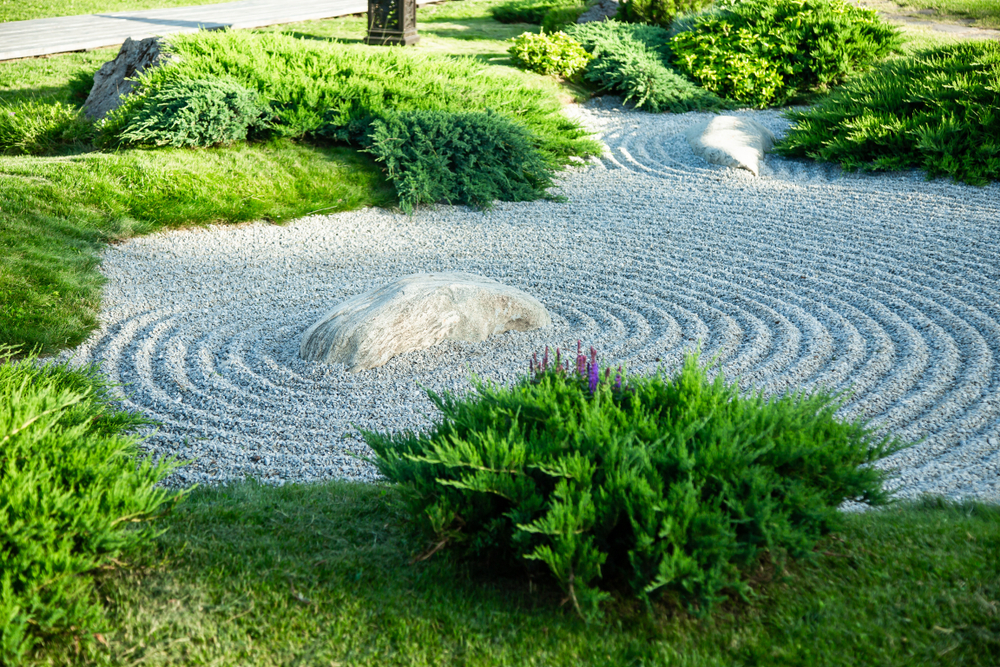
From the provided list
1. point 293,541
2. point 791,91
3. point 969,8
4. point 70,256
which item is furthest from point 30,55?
point 969,8

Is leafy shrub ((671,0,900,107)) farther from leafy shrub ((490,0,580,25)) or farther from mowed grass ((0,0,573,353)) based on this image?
mowed grass ((0,0,573,353))

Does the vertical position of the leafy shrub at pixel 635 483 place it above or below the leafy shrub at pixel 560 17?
below

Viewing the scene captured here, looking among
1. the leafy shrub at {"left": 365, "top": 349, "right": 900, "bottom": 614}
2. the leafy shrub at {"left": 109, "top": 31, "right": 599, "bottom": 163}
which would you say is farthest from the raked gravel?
the leafy shrub at {"left": 109, "top": 31, "right": 599, "bottom": 163}

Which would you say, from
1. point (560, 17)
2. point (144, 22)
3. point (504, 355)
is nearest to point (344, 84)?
point (504, 355)

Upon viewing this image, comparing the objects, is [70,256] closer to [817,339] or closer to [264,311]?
[264,311]

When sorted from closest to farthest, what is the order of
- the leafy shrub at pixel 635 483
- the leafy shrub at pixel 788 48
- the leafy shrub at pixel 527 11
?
the leafy shrub at pixel 635 483 → the leafy shrub at pixel 788 48 → the leafy shrub at pixel 527 11

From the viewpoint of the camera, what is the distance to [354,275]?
19.7 feet

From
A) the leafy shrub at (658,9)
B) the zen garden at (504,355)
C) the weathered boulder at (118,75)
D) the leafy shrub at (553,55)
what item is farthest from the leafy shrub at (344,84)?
the leafy shrub at (658,9)

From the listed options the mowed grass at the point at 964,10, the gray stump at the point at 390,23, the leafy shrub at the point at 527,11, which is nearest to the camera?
the gray stump at the point at 390,23

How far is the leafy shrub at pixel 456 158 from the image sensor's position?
7461mm

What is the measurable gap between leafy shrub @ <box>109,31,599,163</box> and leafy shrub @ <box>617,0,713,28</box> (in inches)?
228

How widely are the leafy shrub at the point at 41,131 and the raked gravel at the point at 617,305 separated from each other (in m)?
3.66

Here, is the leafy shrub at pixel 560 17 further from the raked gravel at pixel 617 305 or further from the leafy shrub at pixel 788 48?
the raked gravel at pixel 617 305

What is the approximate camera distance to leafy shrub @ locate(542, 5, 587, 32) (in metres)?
15.5
